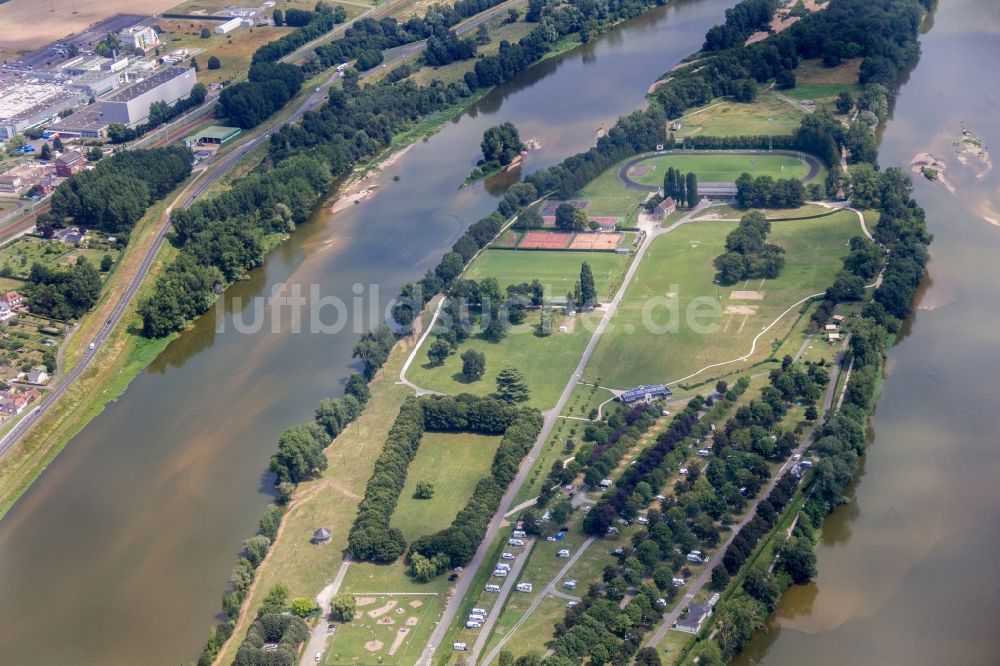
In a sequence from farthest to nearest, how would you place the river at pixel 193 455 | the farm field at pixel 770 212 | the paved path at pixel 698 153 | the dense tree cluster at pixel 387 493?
the paved path at pixel 698 153
the farm field at pixel 770 212
the dense tree cluster at pixel 387 493
the river at pixel 193 455

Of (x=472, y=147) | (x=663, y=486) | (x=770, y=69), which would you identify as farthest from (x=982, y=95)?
(x=663, y=486)

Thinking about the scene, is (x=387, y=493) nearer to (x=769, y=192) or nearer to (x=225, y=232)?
(x=225, y=232)

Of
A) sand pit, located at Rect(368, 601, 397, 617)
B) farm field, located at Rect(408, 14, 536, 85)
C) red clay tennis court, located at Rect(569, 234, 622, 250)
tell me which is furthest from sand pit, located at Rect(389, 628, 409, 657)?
farm field, located at Rect(408, 14, 536, 85)

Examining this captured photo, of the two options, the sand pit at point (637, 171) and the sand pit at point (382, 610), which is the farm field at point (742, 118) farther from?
the sand pit at point (382, 610)

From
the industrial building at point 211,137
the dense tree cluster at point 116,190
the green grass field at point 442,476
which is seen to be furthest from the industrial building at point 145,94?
the green grass field at point 442,476

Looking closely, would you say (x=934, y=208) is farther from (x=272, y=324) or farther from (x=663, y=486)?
(x=272, y=324)

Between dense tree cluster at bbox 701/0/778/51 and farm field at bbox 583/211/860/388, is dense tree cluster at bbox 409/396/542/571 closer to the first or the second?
farm field at bbox 583/211/860/388
